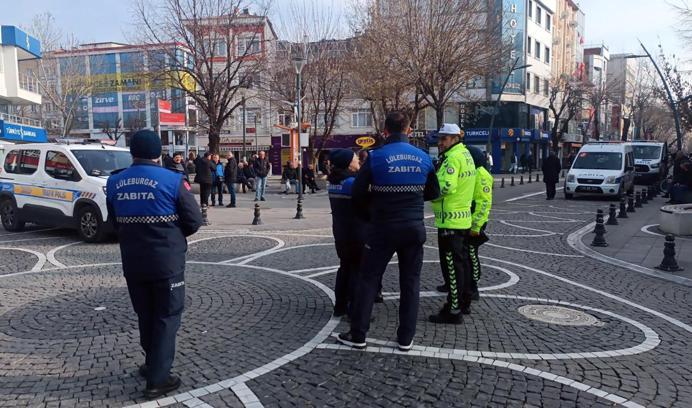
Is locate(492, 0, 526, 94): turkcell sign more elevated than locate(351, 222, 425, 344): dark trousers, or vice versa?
locate(492, 0, 526, 94): turkcell sign

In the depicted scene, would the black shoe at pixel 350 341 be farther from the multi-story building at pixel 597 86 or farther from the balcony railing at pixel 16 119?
the multi-story building at pixel 597 86

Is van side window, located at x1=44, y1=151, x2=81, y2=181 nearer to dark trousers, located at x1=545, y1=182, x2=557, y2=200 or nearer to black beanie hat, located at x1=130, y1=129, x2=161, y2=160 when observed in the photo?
black beanie hat, located at x1=130, y1=129, x2=161, y2=160

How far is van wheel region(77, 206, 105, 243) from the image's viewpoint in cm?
1055

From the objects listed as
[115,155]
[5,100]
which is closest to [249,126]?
[5,100]

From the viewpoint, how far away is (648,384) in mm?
4227

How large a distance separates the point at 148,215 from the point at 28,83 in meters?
42.3

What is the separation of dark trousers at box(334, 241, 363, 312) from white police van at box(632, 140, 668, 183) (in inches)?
997

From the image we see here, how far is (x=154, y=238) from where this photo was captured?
387cm

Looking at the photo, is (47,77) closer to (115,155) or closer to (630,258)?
(115,155)

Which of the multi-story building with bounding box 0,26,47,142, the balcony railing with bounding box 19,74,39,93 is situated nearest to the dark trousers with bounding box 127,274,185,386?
the multi-story building with bounding box 0,26,47,142

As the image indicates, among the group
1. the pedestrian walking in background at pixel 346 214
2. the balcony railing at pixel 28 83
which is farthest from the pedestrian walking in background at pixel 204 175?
the balcony railing at pixel 28 83

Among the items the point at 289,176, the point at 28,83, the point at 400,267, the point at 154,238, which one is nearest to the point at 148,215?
the point at 154,238

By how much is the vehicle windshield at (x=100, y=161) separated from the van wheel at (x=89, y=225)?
76 cm

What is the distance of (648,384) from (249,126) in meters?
52.3
